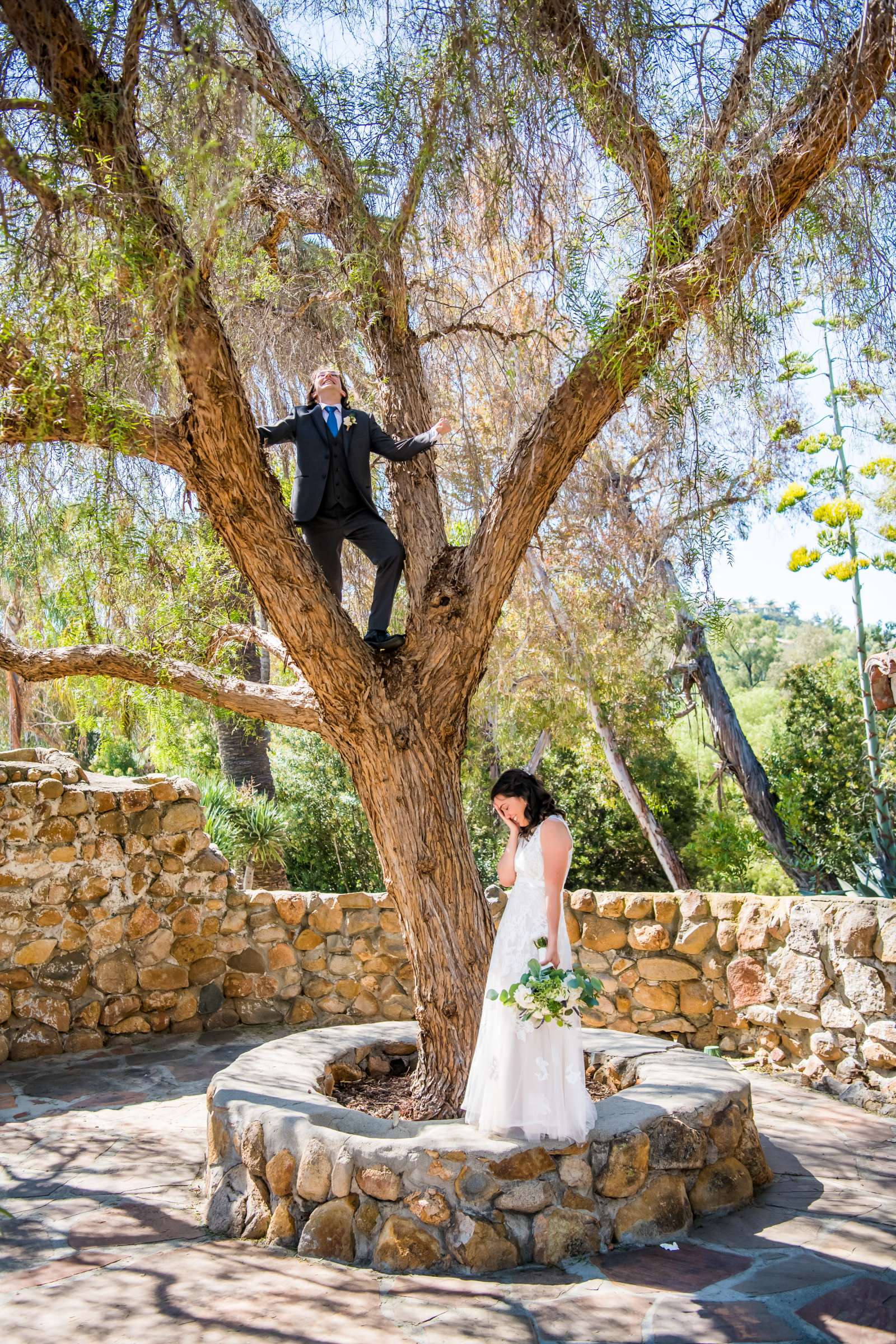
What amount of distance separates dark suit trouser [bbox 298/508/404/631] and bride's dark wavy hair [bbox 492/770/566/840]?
814 mm

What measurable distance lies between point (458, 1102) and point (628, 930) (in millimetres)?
2421

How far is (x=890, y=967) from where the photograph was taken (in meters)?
5.04

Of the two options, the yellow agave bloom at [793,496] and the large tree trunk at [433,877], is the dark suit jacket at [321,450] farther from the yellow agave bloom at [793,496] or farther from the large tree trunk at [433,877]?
the yellow agave bloom at [793,496]

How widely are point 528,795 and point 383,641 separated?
877 mm

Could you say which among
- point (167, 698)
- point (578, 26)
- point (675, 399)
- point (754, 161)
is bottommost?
point (167, 698)

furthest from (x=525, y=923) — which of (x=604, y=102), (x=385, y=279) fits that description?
(x=604, y=102)

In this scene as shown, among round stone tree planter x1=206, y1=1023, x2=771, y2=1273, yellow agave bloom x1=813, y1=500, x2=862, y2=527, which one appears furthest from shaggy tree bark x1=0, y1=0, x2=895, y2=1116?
yellow agave bloom x1=813, y1=500, x2=862, y2=527

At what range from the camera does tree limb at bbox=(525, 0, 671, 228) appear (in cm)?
357

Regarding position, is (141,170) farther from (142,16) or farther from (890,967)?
(890,967)

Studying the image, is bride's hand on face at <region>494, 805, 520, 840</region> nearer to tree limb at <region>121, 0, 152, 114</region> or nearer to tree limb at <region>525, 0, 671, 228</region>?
tree limb at <region>525, 0, 671, 228</region>

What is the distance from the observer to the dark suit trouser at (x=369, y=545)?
4191 mm

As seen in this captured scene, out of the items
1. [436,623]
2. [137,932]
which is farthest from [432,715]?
[137,932]

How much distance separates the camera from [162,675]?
449cm

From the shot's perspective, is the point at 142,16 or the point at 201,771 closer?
the point at 142,16
